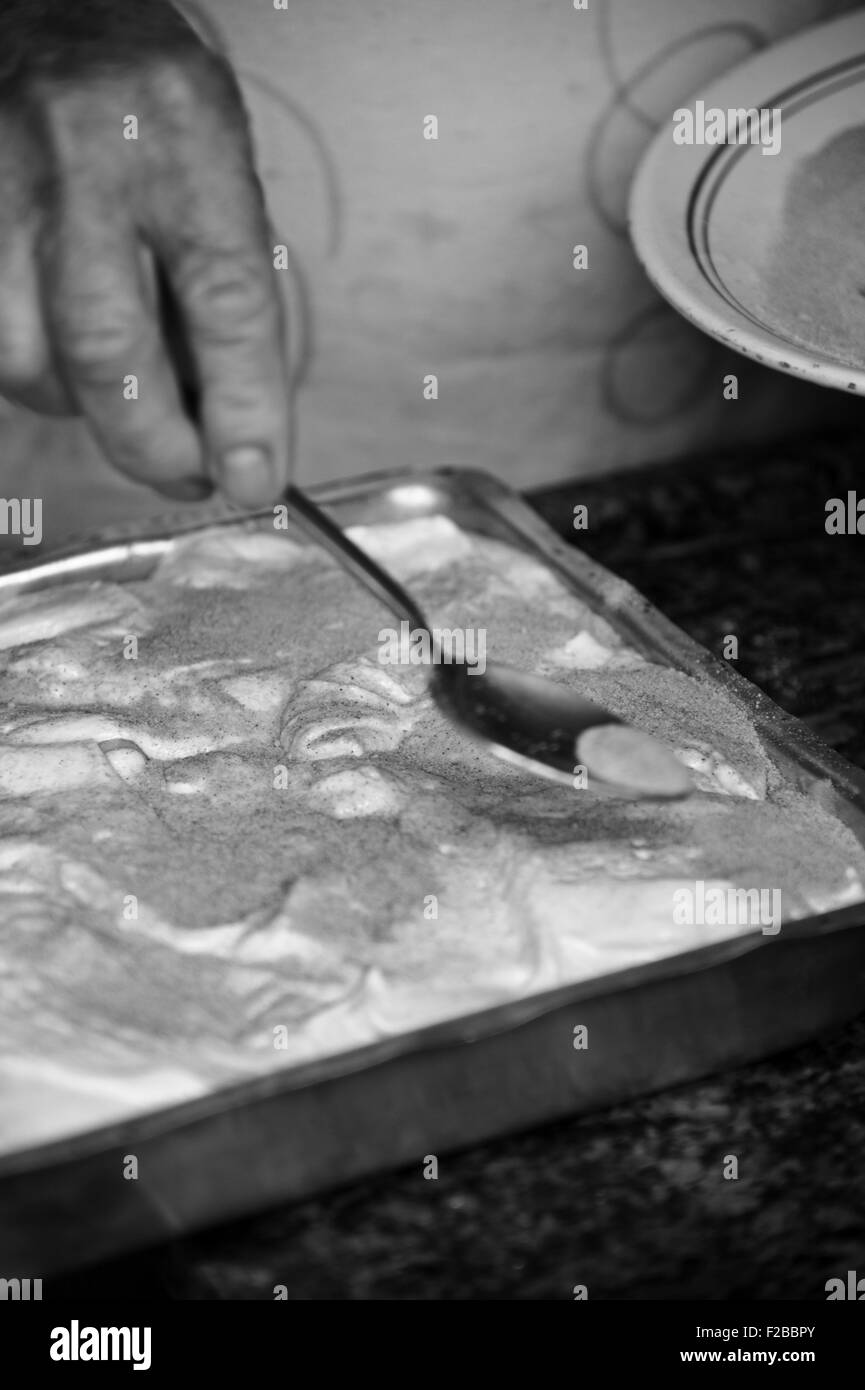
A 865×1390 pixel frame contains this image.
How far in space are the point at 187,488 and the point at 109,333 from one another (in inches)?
4.2

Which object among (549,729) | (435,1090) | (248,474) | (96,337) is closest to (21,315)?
(96,337)

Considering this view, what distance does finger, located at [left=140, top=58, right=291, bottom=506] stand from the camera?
832 mm

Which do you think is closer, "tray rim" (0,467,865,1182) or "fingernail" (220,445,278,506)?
"tray rim" (0,467,865,1182)

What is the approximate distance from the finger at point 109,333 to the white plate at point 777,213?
0.30m

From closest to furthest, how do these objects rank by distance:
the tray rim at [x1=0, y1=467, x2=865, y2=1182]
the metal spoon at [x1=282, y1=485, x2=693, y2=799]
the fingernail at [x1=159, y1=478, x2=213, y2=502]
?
the tray rim at [x1=0, y1=467, x2=865, y2=1182], the metal spoon at [x1=282, y1=485, x2=693, y2=799], the fingernail at [x1=159, y1=478, x2=213, y2=502]

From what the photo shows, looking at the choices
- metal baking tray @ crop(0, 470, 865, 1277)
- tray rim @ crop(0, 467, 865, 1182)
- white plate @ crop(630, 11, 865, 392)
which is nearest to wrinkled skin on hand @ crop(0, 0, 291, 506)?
tray rim @ crop(0, 467, 865, 1182)

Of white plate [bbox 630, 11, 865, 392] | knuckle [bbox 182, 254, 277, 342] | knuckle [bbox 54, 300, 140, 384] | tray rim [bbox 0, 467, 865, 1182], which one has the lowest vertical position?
tray rim [bbox 0, 467, 865, 1182]

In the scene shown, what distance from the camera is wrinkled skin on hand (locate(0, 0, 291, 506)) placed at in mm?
814

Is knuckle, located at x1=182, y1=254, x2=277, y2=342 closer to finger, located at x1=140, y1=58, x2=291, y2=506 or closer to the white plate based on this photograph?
finger, located at x1=140, y1=58, x2=291, y2=506

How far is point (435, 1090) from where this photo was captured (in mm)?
651

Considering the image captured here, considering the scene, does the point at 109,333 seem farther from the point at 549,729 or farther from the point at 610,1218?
the point at 610,1218

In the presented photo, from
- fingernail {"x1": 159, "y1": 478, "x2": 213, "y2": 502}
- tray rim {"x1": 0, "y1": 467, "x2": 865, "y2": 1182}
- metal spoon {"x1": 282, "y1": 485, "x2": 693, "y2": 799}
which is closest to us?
tray rim {"x1": 0, "y1": 467, "x2": 865, "y2": 1182}

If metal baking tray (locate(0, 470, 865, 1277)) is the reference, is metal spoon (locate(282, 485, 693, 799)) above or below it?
Answer: above
